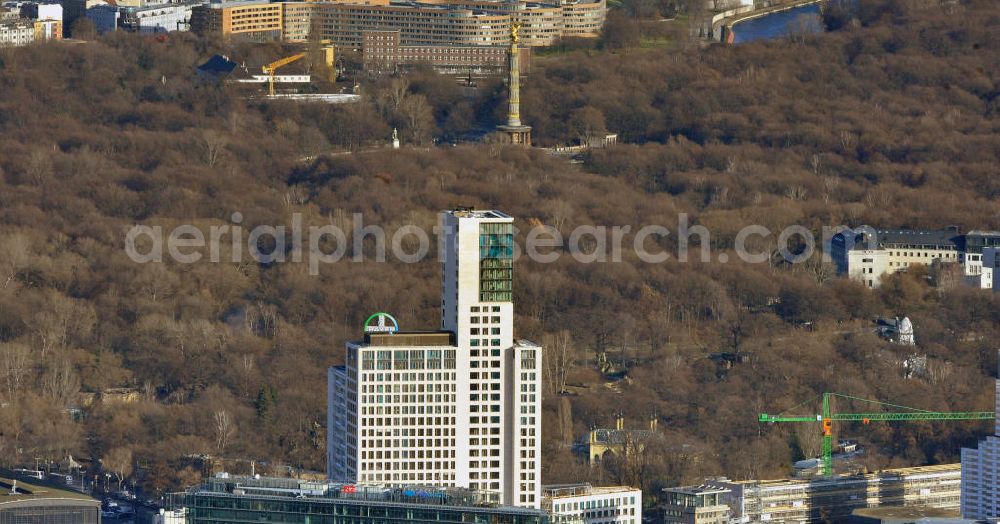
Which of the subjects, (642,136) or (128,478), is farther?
(642,136)

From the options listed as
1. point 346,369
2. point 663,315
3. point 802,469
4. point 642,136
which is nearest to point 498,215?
point 346,369

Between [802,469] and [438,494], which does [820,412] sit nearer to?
[802,469]

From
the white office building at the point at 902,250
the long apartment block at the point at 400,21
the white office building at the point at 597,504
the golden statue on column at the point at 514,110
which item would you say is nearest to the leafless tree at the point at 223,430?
the white office building at the point at 597,504

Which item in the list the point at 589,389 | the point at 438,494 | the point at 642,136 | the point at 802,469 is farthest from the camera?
the point at 642,136

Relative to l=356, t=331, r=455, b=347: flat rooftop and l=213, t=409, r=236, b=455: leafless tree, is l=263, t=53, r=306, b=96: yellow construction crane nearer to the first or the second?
l=213, t=409, r=236, b=455: leafless tree

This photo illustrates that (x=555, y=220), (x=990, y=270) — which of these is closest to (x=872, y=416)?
(x=990, y=270)

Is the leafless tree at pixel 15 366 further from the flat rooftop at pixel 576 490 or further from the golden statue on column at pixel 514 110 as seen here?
the golden statue on column at pixel 514 110
